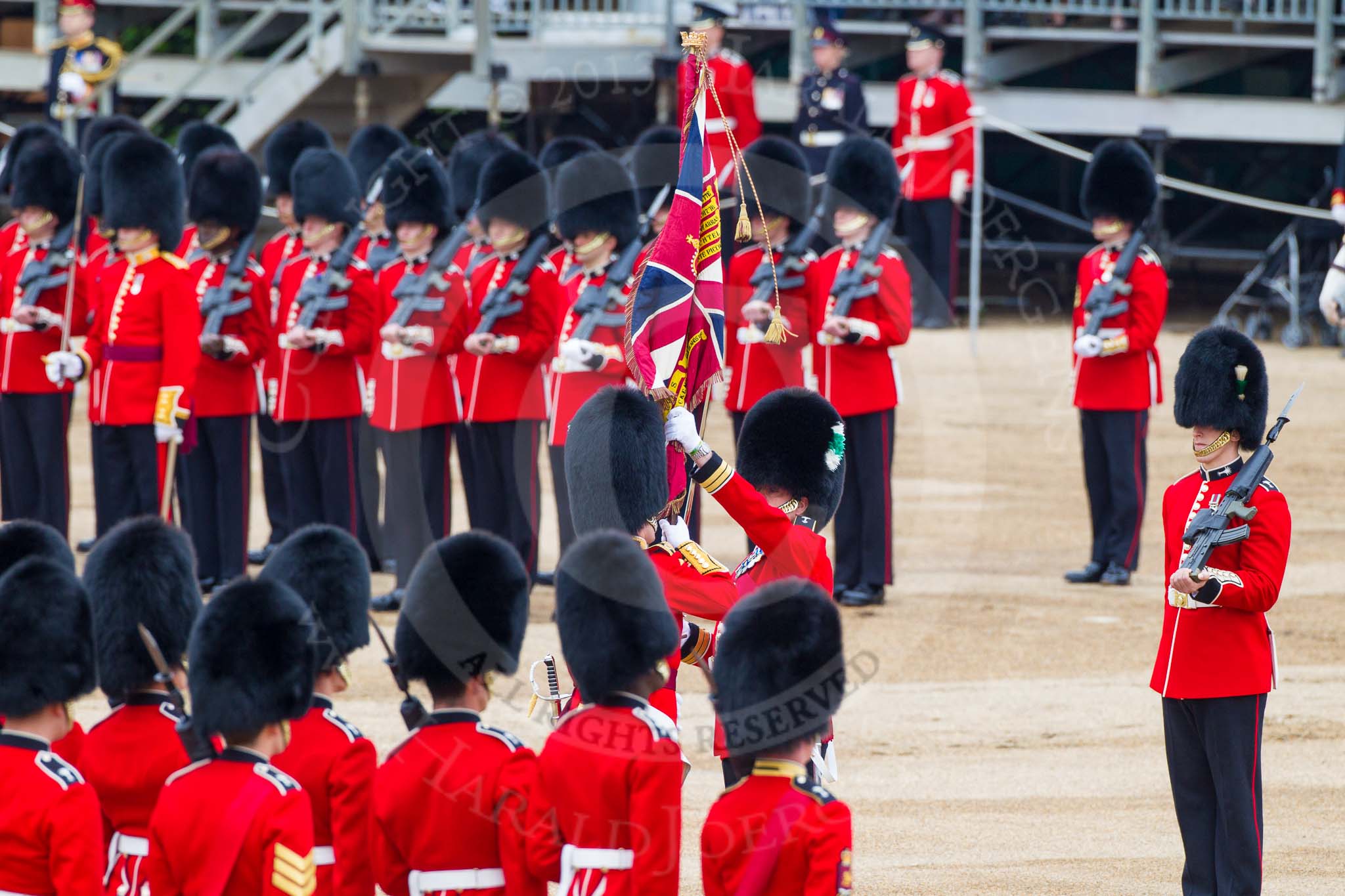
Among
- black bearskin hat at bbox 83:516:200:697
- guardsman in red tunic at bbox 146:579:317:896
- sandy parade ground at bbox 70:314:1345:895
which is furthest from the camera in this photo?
sandy parade ground at bbox 70:314:1345:895

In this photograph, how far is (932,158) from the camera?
11.9 meters

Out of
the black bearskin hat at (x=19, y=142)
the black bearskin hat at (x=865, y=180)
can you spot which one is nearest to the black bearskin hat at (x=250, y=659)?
the black bearskin hat at (x=865, y=180)

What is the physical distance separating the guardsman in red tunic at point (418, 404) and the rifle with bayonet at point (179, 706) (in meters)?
3.46

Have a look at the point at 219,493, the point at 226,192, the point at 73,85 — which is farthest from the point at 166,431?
the point at 73,85

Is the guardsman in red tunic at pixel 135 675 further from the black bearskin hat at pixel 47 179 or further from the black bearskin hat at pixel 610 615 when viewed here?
the black bearskin hat at pixel 47 179

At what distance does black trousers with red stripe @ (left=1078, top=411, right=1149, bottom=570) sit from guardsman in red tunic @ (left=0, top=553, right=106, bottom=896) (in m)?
4.72

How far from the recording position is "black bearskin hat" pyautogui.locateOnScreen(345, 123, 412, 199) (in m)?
8.94

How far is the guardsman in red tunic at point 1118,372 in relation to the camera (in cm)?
741

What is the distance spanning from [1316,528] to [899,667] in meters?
2.89

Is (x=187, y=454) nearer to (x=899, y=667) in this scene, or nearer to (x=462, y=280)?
(x=462, y=280)

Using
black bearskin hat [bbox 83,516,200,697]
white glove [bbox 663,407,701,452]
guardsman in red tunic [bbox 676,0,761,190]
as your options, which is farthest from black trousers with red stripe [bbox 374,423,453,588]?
guardsman in red tunic [bbox 676,0,761,190]

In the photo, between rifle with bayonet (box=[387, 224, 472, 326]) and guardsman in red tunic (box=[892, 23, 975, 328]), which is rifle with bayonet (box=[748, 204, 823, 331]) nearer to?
rifle with bayonet (box=[387, 224, 472, 326])

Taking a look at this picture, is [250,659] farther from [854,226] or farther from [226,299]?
[854,226]

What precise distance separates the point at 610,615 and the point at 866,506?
13.5 feet
